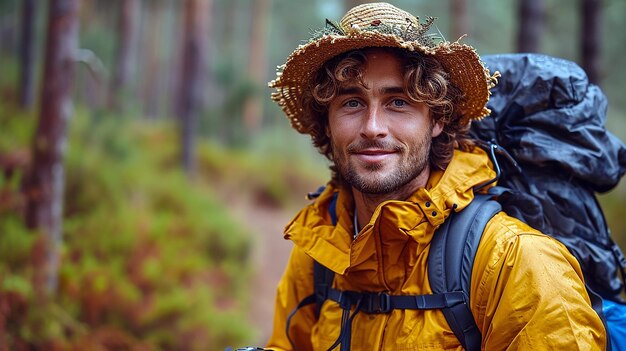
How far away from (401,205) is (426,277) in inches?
12.3

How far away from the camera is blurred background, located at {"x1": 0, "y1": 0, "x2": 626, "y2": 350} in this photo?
646 cm

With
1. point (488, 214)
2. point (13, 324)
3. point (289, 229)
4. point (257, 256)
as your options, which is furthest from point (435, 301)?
point (257, 256)

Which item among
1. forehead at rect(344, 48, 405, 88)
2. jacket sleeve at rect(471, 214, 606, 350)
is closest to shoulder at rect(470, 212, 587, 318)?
jacket sleeve at rect(471, 214, 606, 350)

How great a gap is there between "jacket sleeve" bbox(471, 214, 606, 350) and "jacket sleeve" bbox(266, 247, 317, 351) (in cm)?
101

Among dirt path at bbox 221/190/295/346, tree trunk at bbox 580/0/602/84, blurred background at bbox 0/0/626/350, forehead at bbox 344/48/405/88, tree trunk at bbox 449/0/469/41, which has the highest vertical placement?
tree trunk at bbox 449/0/469/41

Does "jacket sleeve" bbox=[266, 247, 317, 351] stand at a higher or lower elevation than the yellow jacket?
lower

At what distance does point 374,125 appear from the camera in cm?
255

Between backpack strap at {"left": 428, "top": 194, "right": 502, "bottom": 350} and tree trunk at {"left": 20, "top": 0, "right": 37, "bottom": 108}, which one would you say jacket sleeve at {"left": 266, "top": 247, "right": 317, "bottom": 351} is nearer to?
backpack strap at {"left": 428, "top": 194, "right": 502, "bottom": 350}

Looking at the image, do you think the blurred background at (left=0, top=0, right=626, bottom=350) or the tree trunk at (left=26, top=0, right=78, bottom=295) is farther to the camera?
the tree trunk at (left=26, top=0, right=78, bottom=295)

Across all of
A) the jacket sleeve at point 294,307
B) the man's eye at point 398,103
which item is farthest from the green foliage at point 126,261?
the man's eye at point 398,103

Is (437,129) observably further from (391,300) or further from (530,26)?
(530,26)

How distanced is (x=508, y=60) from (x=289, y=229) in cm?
142

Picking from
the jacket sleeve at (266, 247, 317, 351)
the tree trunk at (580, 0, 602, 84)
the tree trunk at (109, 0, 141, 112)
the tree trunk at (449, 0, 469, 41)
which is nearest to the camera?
the jacket sleeve at (266, 247, 317, 351)

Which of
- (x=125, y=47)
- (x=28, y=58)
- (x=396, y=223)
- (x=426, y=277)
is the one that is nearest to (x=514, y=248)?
(x=426, y=277)
